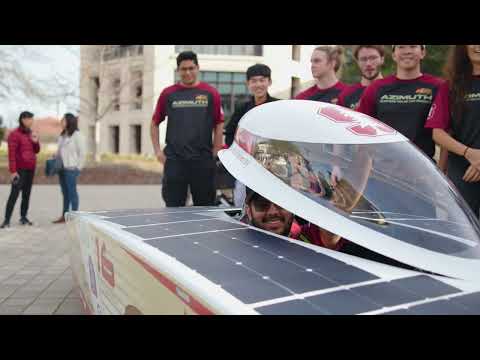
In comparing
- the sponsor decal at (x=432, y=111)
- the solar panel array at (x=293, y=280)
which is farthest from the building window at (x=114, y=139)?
the solar panel array at (x=293, y=280)

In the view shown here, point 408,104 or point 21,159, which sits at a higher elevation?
point 408,104

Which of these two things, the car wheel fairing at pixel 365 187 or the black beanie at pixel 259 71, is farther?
the black beanie at pixel 259 71

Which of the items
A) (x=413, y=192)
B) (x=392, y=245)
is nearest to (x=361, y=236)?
(x=392, y=245)

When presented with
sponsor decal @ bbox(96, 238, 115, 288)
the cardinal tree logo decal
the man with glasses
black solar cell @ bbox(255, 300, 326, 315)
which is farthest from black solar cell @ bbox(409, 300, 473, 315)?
the man with glasses

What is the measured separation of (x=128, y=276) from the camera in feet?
6.85

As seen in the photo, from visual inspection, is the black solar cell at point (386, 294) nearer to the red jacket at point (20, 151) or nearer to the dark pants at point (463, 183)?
the dark pants at point (463, 183)

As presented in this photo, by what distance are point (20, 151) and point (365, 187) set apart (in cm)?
635

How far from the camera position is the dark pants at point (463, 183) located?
3.23 m

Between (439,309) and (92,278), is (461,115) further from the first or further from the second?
(92,278)

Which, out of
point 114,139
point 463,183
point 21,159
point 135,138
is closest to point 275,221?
point 463,183

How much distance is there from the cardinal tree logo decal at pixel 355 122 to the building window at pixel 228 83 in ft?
89.6

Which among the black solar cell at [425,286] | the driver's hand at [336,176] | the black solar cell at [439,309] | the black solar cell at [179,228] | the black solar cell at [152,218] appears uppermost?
the driver's hand at [336,176]

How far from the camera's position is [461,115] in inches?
129
